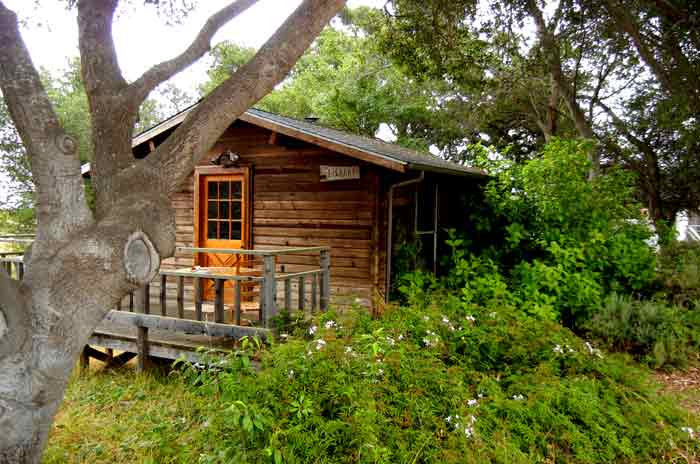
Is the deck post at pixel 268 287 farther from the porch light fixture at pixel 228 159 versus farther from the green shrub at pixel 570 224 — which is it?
the green shrub at pixel 570 224

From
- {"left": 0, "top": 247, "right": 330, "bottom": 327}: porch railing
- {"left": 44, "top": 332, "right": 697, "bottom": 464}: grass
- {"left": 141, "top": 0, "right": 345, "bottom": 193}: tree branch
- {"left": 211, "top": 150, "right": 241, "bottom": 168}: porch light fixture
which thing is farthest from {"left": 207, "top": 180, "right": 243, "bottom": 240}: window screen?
{"left": 141, "top": 0, "right": 345, "bottom": 193}: tree branch

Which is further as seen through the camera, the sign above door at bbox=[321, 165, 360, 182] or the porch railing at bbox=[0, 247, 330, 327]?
the sign above door at bbox=[321, 165, 360, 182]

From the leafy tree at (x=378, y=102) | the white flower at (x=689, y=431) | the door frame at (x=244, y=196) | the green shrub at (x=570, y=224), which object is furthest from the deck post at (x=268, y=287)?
the leafy tree at (x=378, y=102)

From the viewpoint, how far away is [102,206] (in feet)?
9.70

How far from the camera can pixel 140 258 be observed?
290 centimetres

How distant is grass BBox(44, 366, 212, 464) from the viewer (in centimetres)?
362

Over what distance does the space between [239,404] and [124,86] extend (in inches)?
85.7

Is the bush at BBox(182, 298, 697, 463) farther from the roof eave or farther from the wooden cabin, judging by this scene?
the wooden cabin

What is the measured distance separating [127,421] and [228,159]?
4698mm

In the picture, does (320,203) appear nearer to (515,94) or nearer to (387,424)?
(387,424)

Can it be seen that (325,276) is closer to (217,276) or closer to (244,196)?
(217,276)

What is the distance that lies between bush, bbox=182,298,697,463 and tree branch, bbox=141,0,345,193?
1383 millimetres

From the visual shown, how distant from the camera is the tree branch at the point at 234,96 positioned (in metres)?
3.11

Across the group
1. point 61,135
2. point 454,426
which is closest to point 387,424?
point 454,426
